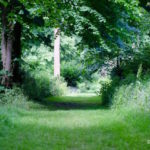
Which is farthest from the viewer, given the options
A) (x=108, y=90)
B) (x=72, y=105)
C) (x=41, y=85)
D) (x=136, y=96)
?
(x=41, y=85)

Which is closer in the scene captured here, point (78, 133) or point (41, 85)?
point (78, 133)

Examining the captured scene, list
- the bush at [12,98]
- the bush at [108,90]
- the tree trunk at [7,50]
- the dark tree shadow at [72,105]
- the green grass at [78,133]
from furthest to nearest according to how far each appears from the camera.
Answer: the bush at [108,90], the tree trunk at [7,50], the dark tree shadow at [72,105], the bush at [12,98], the green grass at [78,133]

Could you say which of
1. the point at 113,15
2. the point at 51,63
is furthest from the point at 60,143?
the point at 51,63

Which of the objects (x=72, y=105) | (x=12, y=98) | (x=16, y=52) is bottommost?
(x=72, y=105)

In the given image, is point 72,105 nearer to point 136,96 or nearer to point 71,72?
point 136,96

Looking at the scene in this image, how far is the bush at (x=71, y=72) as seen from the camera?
42250 mm

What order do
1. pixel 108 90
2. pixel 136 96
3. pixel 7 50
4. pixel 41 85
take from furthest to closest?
pixel 41 85 → pixel 108 90 → pixel 7 50 → pixel 136 96

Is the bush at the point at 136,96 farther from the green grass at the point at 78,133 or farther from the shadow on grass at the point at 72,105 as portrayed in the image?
the shadow on grass at the point at 72,105

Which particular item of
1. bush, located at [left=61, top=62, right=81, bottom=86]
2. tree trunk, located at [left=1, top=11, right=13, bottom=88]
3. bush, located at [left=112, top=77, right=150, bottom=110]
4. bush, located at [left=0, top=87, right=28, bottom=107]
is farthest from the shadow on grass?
bush, located at [left=61, top=62, right=81, bottom=86]

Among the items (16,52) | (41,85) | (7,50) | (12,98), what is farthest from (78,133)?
(41,85)

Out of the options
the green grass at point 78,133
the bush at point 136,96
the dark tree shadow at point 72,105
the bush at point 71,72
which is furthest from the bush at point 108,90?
the bush at point 71,72

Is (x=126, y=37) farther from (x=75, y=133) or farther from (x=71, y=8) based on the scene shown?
(x=75, y=133)

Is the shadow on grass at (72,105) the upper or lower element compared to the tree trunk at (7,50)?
lower

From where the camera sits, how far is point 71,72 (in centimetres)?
4244
